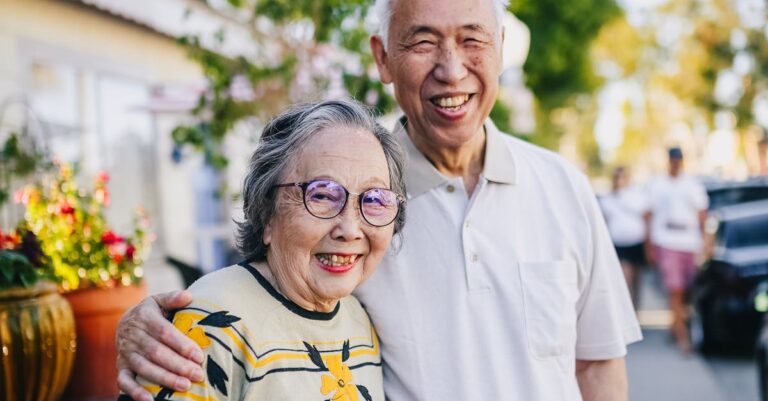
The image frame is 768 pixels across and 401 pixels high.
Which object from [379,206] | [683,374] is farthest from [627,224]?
[379,206]

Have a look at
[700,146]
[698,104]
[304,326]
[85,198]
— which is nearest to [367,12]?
[85,198]

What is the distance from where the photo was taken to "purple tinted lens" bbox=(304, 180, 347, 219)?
184 cm

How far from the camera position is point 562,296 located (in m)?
2.18

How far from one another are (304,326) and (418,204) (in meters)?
0.55

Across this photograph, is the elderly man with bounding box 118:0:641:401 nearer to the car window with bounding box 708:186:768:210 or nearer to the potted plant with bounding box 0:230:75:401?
the potted plant with bounding box 0:230:75:401

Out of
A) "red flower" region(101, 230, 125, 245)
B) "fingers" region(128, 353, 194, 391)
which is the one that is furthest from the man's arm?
"red flower" region(101, 230, 125, 245)

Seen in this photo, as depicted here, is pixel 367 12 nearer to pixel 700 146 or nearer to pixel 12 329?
pixel 12 329

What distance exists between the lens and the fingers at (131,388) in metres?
1.65

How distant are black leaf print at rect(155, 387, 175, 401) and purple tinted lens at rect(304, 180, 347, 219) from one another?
50 cm

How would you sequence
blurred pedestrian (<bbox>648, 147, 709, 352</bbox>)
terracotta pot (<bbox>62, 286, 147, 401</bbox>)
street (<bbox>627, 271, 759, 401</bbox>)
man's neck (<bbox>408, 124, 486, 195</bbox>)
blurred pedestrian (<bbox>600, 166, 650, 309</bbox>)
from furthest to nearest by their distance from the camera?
blurred pedestrian (<bbox>600, 166, 650, 309</bbox>)
blurred pedestrian (<bbox>648, 147, 709, 352</bbox>)
street (<bbox>627, 271, 759, 401</bbox>)
terracotta pot (<bbox>62, 286, 147, 401</bbox>)
man's neck (<bbox>408, 124, 486, 195</bbox>)

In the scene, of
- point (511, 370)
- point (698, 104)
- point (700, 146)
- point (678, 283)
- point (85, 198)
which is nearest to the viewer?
point (511, 370)

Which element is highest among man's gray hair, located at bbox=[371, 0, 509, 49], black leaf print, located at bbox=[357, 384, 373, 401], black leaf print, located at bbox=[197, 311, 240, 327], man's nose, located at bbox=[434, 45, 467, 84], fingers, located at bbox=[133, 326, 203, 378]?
man's gray hair, located at bbox=[371, 0, 509, 49]

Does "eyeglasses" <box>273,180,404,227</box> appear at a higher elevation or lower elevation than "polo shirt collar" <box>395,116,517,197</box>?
lower

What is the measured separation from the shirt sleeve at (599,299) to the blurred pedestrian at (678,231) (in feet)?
22.0
